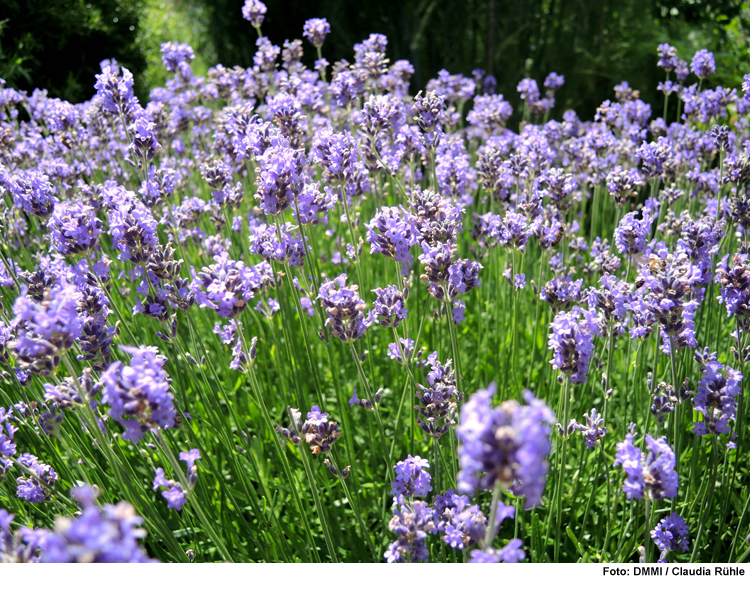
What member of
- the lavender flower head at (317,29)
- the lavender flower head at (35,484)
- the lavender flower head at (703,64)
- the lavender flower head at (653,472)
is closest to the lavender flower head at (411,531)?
the lavender flower head at (653,472)

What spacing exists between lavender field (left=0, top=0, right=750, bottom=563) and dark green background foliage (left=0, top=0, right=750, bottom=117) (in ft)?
12.4

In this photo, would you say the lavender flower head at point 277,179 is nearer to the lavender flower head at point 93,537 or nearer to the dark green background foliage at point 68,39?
the lavender flower head at point 93,537

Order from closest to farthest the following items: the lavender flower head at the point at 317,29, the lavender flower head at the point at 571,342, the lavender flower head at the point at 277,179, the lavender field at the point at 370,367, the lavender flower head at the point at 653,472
Answer: the lavender flower head at the point at 653,472 → the lavender field at the point at 370,367 → the lavender flower head at the point at 571,342 → the lavender flower head at the point at 277,179 → the lavender flower head at the point at 317,29

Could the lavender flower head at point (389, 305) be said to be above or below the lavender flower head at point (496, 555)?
above

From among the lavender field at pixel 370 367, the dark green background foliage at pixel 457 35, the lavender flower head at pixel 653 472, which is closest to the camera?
the lavender flower head at pixel 653 472

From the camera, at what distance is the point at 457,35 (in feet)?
26.6

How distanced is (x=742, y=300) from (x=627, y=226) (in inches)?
22.7

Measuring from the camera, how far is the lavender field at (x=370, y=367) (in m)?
1.41

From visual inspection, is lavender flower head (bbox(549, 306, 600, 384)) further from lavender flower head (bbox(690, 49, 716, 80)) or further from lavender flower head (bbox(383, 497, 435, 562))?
lavender flower head (bbox(690, 49, 716, 80))

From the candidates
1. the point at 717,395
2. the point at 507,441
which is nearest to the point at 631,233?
the point at 717,395

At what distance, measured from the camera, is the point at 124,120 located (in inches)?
100

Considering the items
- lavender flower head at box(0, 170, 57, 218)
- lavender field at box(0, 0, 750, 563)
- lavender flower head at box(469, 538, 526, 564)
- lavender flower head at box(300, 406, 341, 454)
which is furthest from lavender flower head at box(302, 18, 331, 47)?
lavender flower head at box(469, 538, 526, 564)
